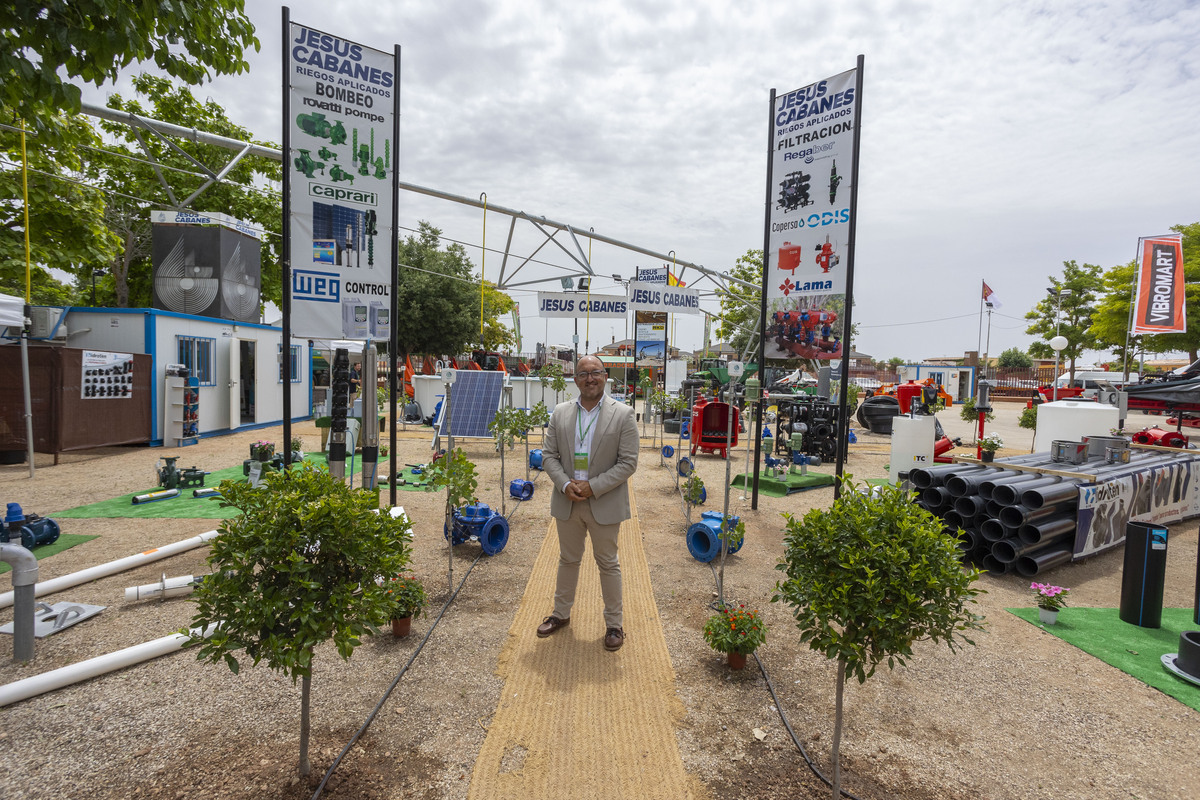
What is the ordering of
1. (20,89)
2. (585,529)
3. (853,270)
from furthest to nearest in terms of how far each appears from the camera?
(853,270) → (585,529) → (20,89)

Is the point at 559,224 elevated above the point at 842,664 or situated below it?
above

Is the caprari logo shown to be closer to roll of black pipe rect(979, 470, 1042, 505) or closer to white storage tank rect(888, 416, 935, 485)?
roll of black pipe rect(979, 470, 1042, 505)

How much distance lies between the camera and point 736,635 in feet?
11.7

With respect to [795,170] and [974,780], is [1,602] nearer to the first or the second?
[974,780]

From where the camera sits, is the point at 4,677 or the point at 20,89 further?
the point at 20,89

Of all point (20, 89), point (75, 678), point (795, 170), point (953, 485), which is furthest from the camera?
point (795, 170)

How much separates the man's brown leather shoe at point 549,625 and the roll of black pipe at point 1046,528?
14.9ft

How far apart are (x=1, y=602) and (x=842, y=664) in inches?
220

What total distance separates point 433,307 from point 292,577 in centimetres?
3200

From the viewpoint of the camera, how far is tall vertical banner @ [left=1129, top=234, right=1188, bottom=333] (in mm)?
16750

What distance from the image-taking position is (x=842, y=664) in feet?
8.36

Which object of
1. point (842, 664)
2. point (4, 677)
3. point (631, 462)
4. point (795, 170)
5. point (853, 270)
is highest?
point (795, 170)

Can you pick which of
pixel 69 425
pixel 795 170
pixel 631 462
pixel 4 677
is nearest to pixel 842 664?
pixel 631 462

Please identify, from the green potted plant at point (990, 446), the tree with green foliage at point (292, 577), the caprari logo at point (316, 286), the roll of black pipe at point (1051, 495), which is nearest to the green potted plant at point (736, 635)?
the tree with green foliage at point (292, 577)
